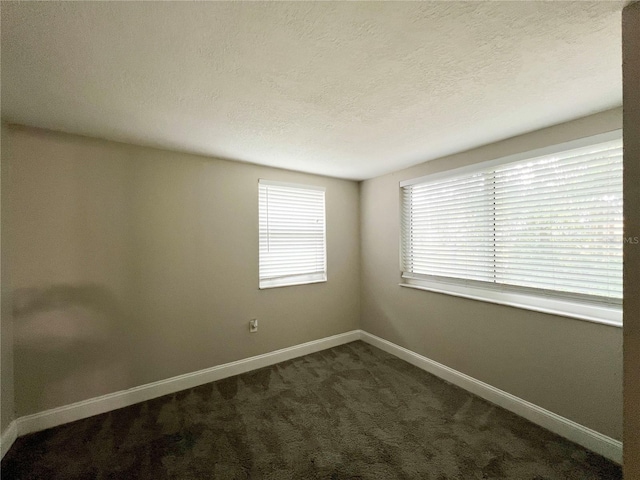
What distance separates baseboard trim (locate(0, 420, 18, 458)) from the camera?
5.17 ft

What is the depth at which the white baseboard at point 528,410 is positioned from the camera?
156 cm

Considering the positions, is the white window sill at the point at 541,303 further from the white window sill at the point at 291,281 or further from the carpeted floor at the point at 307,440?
the white window sill at the point at 291,281

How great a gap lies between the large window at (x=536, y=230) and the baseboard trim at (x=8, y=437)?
11.8 ft

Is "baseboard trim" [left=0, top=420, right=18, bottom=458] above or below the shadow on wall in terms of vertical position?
below

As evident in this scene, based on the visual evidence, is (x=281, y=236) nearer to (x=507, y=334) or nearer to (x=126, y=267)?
(x=126, y=267)

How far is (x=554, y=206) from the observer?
183cm

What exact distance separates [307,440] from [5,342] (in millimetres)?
2239

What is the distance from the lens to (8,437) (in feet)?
5.38

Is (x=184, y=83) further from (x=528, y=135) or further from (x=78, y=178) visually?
(x=528, y=135)

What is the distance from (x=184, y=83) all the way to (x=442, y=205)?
246 centimetres

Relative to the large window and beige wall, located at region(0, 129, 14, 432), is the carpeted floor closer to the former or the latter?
beige wall, located at region(0, 129, 14, 432)

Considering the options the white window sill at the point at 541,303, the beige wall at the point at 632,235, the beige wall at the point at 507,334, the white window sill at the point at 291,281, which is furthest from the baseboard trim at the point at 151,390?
the beige wall at the point at 632,235

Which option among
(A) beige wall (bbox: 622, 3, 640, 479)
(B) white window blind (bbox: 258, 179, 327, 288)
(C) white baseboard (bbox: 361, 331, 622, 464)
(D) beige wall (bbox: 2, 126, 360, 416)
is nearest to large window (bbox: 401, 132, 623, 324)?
(C) white baseboard (bbox: 361, 331, 622, 464)

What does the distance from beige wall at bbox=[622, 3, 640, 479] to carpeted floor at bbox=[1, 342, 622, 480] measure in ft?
2.70
